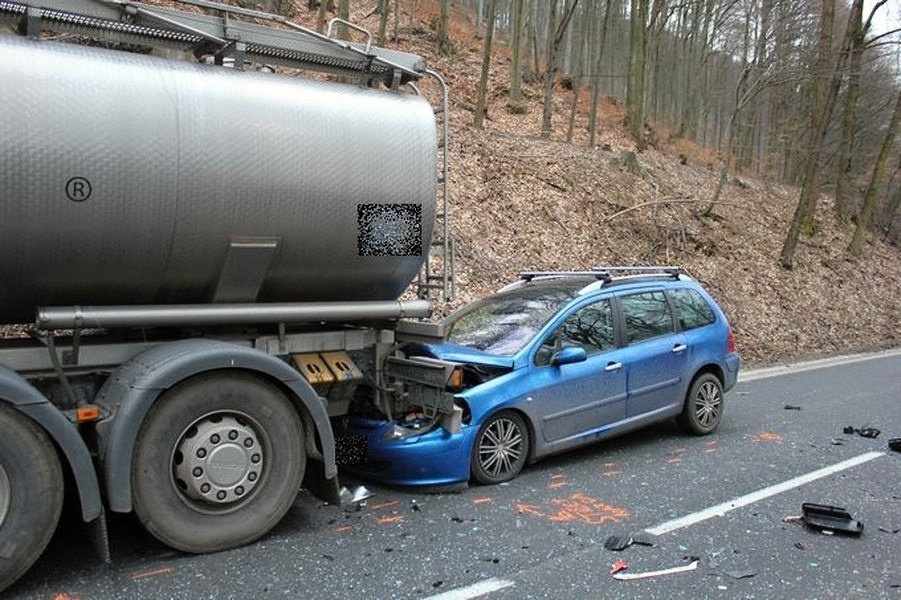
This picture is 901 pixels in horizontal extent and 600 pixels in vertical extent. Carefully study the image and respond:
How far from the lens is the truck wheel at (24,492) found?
3.87 m

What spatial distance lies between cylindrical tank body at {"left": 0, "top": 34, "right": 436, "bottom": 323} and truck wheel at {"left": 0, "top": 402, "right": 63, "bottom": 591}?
0.84 m

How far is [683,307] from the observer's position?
26.5 ft

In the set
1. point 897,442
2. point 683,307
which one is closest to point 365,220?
point 683,307

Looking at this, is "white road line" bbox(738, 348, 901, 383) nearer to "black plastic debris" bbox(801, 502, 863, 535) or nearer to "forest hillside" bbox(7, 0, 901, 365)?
"forest hillside" bbox(7, 0, 901, 365)

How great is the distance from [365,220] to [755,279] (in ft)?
52.0

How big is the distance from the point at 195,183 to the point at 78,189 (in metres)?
0.64

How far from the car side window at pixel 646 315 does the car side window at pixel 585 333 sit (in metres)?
0.27

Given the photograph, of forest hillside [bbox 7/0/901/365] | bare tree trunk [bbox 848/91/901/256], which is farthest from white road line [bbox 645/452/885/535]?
bare tree trunk [bbox 848/91/901/256]

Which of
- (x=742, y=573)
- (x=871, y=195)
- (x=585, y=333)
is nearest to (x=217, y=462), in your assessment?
(x=742, y=573)

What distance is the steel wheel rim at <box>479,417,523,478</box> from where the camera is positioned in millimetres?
6047

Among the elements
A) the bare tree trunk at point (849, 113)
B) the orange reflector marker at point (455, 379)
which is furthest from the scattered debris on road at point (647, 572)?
the bare tree trunk at point (849, 113)

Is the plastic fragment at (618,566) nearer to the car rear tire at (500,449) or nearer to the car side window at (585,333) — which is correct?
the car rear tire at (500,449)

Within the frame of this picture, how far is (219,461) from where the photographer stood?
181 inches

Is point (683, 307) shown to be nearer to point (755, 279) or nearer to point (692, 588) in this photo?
point (692, 588)
